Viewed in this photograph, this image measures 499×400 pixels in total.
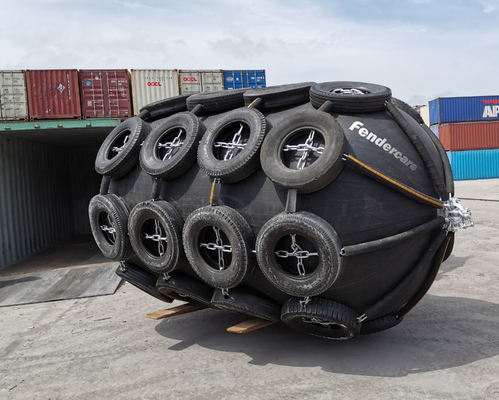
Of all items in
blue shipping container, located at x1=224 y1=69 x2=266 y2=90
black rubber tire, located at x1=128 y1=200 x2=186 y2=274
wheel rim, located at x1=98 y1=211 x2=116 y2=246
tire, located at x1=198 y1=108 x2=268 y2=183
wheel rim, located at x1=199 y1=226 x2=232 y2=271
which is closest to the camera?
tire, located at x1=198 y1=108 x2=268 y2=183

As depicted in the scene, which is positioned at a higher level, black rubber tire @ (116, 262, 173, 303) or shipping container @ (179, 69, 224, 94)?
shipping container @ (179, 69, 224, 94)

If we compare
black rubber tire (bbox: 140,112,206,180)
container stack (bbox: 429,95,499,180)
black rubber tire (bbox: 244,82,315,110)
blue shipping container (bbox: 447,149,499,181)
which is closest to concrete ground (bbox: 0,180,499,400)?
black rubber tire (bbox: 140,112,206,180)

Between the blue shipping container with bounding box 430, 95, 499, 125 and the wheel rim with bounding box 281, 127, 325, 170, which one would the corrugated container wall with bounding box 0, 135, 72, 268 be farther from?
the blue shipping container with bounding box 430, 95, 499, 125

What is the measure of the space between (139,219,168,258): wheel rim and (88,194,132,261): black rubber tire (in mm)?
311

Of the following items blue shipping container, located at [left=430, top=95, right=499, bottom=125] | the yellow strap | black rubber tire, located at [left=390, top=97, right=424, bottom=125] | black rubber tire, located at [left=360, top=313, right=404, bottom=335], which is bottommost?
black rubber tire, located at [left=360, top=313, right=404, bottom=335]

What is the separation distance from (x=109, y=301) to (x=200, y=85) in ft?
30.6

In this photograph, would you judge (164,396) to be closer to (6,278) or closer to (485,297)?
(485,297)

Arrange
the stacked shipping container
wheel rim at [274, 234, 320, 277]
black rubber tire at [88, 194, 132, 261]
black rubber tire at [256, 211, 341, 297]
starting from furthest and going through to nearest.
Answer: the stacked shipping container
black rubber tire at [88, 194, 132, 261]
wheel rim at [274, 234, 320, 277]
black rubber tire at [256, 211, 341, 297]

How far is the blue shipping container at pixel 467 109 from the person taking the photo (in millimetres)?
42656

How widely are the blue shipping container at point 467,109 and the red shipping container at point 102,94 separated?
35536mm

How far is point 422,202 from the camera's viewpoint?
191 inches

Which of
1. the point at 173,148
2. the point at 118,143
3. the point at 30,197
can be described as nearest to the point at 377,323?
the point at 173,148

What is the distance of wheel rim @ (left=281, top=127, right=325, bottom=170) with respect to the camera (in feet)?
14.8

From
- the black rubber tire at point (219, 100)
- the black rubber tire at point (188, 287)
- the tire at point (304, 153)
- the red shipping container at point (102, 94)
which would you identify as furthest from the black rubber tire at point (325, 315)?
the red shipping container at point (102, 94)
